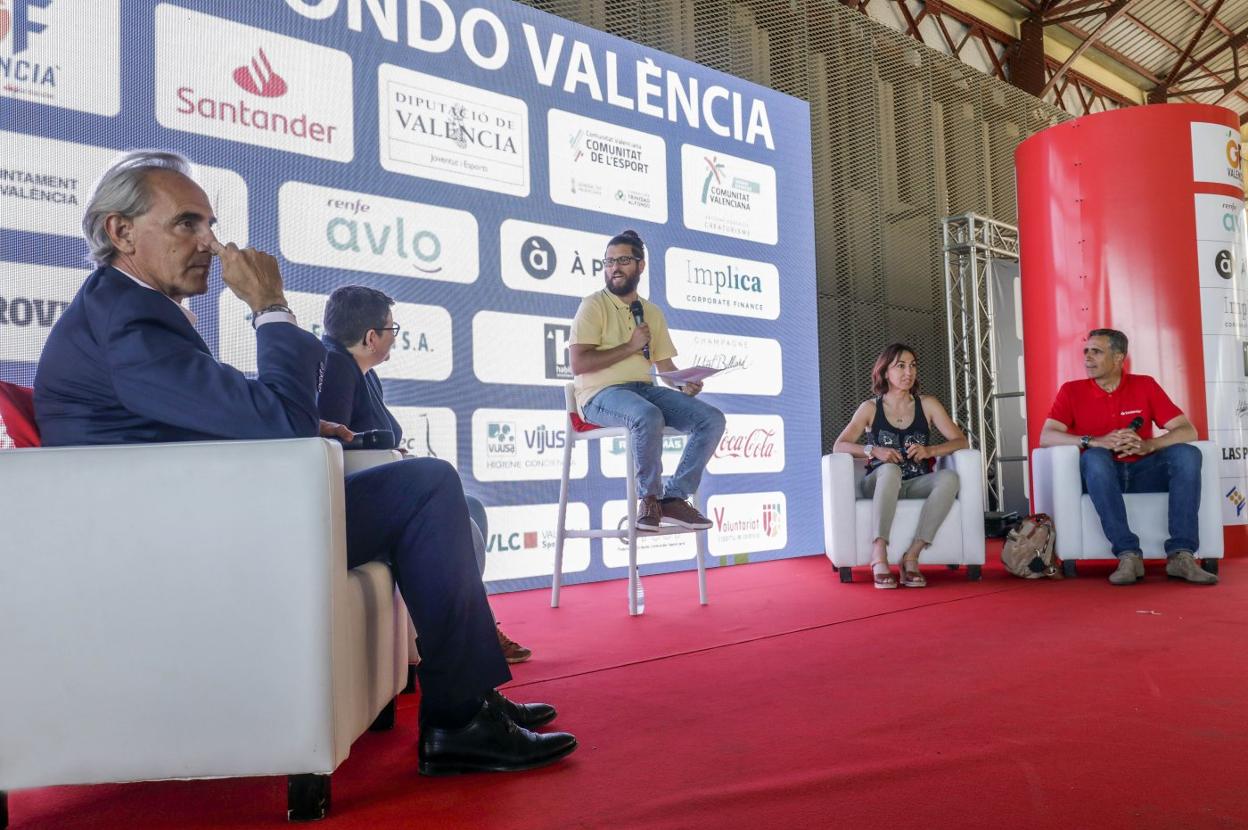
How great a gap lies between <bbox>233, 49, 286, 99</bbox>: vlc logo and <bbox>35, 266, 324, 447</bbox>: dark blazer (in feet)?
7.11

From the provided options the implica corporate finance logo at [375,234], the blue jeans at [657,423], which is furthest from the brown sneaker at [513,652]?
the implica corporate finance logo at [375,234]

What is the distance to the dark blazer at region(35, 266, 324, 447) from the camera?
4.38ft

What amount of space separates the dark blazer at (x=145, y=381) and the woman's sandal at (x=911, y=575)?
2.81 metres

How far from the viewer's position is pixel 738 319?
485 centimetres

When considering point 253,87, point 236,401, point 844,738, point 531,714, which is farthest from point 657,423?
point 236,401

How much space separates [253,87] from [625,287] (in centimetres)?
145

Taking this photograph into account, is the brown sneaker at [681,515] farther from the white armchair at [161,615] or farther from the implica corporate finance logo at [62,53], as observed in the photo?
the implica corporate finance logo at [62,53]

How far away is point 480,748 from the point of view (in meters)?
1.51

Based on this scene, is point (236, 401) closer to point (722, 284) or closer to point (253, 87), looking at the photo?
point (253, 87)

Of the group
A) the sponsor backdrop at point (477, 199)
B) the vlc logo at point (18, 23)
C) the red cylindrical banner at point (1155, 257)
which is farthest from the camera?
the red cylindrical banner at point (1155, 257)

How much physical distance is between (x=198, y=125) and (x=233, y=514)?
2.35 m

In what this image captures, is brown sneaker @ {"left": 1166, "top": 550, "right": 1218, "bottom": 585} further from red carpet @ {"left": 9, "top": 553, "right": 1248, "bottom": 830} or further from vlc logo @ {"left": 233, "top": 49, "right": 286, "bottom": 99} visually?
vlc logo @ {"left": 233, "top": 49, "right": 286, "bottom": 99}

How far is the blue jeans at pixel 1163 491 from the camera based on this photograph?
362 cm

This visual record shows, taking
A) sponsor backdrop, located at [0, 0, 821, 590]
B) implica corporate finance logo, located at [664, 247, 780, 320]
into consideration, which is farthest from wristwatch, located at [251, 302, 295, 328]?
implica corporate finance logo, located at [664, 247, 780, 320]
